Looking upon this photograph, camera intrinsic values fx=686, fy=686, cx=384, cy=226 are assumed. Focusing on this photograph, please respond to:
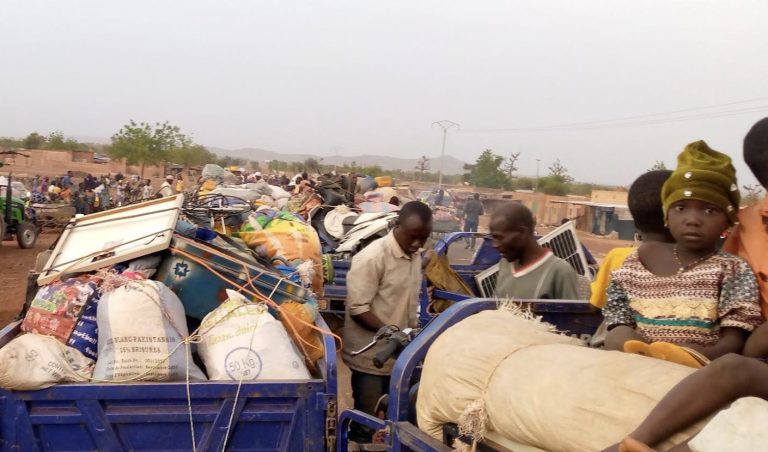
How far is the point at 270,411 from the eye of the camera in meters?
2.90

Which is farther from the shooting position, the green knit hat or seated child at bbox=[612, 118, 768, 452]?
the green knit hat

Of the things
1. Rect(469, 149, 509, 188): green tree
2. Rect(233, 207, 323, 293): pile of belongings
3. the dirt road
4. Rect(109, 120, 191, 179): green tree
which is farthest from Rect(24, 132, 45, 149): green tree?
Rect(233, 207, 323, 293): pile of belongings

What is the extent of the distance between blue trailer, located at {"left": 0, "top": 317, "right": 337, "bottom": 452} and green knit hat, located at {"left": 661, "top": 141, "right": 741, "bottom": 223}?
1.62 m

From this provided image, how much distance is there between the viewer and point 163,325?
3.04m

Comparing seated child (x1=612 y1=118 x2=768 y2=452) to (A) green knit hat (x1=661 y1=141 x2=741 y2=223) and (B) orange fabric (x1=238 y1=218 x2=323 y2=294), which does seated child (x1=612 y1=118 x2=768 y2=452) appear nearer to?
(A) green knit hat (x1=661 y1=141 x2=741 y2=223)

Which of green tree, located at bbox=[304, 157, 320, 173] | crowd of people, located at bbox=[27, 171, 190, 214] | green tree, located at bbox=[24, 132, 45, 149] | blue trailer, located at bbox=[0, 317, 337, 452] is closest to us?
blue trailer, located at bbox=[0, 317, 337, 452]

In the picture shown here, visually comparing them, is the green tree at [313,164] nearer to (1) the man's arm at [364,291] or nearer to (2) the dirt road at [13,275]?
(2) the dirt road at [13,275]

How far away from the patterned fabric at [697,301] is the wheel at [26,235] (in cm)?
1662

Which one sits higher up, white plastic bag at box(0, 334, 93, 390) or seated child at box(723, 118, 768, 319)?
seated child at box(723, 118, 768, 319)

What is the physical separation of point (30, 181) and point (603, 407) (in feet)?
121

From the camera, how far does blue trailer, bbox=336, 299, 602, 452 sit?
2.40 meters

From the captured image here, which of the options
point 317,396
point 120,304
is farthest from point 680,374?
point 120,304

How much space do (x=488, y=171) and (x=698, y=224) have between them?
178 feet

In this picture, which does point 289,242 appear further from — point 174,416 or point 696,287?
point 696,287
